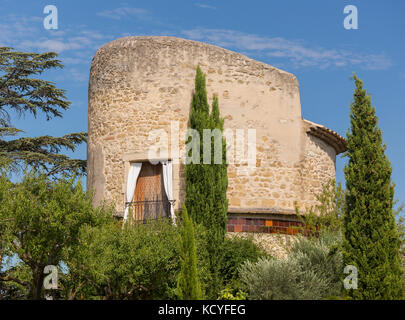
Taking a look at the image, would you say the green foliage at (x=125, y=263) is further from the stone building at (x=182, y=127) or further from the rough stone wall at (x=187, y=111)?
the rough stone wall at (x=187, y=111)

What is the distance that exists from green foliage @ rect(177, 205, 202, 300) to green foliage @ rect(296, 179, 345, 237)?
5.86m

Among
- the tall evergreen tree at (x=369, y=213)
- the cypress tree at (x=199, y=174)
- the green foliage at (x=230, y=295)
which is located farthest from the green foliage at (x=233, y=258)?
the tall evergreen tree at (x=369, y=213)

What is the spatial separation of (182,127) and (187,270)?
596 cm

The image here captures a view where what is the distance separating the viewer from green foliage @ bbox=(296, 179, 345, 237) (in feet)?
58.8

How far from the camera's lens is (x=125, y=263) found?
13.6 m

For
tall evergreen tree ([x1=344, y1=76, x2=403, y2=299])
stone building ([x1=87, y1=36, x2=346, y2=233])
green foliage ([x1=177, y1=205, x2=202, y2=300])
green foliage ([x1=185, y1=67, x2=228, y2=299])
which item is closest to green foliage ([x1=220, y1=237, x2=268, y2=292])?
green foliage ([x1=185, y1=67, x2=228, y2=299])

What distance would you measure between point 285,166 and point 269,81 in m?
2.70

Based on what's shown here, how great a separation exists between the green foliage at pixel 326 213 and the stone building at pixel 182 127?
0.32 meters

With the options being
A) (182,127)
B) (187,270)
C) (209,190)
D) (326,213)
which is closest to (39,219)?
(187,270)

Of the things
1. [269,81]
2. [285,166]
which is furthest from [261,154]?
[269,81]

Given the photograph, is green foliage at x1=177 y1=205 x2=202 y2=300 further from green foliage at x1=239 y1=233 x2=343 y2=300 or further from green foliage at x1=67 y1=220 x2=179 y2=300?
green foliage at x1=239 y1=233 x2=343 y2=300

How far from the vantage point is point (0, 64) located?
23.3 meters

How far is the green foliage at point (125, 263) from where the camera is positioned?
13.3 meters

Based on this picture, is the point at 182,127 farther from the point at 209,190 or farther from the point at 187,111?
the point at 209,190
